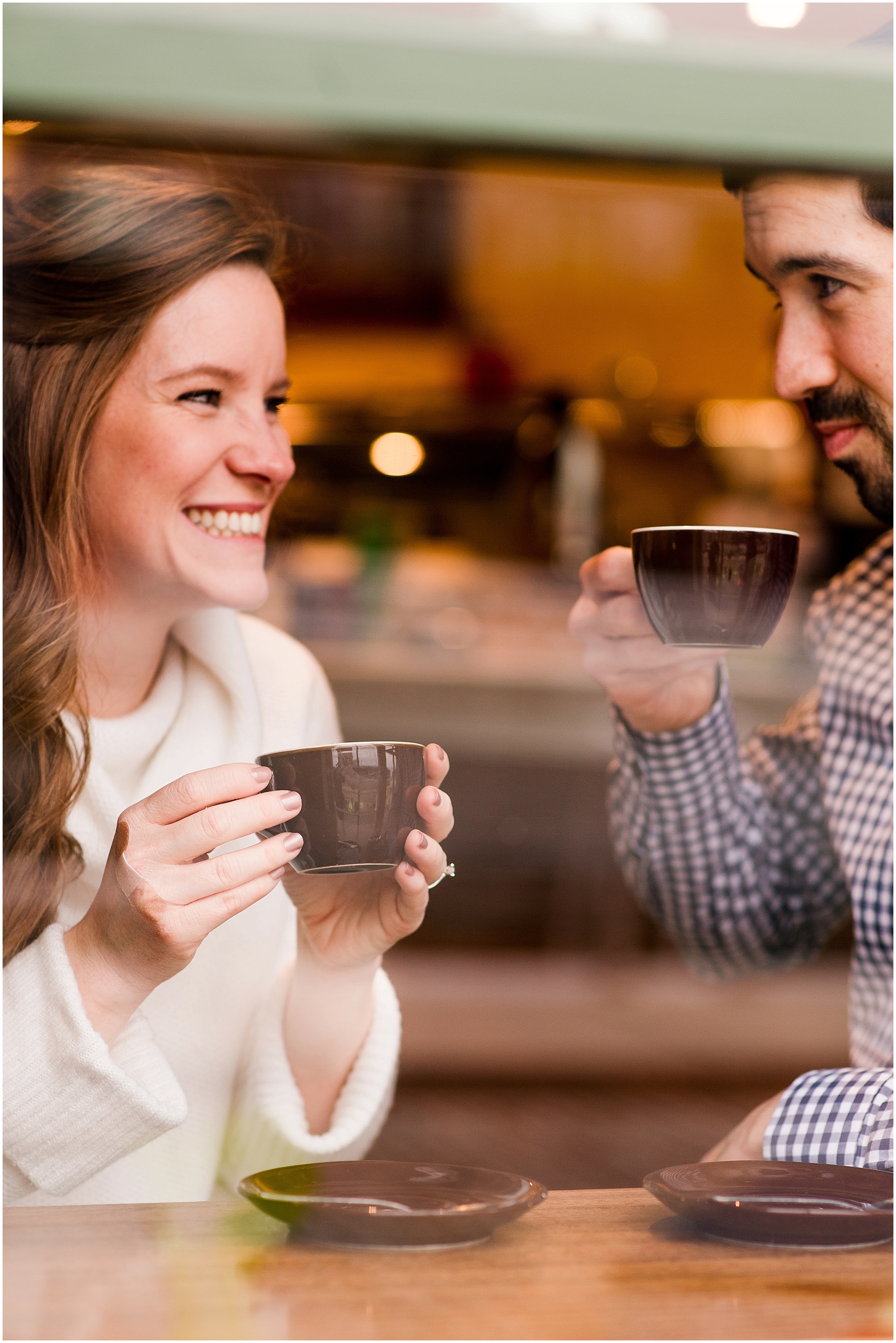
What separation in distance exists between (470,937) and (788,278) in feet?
1.64

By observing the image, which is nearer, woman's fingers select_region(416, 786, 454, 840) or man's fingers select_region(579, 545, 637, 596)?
woman's fingers select_region(416, 786, 454, 840)

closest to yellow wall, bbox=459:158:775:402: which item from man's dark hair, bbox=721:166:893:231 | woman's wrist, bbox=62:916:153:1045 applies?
man's dark hair, bbox=721:166:893:231

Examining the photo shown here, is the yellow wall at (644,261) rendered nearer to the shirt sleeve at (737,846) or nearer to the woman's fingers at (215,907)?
the shirt sleeve at (737,846)

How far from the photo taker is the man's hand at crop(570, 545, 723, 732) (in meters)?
0.79

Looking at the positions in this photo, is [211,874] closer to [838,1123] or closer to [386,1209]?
[386,1209]

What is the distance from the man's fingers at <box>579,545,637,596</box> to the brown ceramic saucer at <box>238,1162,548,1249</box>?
36 cm

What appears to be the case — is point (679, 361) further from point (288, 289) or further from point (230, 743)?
point (230, 743)

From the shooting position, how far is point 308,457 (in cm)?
78

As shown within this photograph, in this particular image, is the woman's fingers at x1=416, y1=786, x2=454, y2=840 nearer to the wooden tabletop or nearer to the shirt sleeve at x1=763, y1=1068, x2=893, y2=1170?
the wooden tabletop

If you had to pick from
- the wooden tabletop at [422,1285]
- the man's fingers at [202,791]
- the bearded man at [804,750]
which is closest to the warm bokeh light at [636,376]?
the bearded man at [804,750]

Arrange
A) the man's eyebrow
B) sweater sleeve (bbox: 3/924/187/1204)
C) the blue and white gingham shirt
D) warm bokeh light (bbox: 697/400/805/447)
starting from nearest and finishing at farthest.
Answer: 1. sweater sleeve (bbox: 3/924/187/1204)
2. the man's eyebrow
3. the blue and white gingham shirt
4. warm bokeh light (bbox: 697/400/805/447)

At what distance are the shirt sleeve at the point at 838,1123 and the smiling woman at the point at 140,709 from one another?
0.93 ft

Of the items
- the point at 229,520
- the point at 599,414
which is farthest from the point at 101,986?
the point at 599,414

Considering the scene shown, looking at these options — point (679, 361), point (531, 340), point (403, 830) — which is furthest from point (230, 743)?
point (531, 340)
